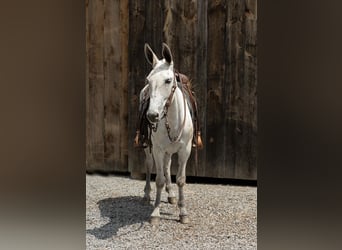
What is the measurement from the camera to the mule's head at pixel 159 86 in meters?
1.88

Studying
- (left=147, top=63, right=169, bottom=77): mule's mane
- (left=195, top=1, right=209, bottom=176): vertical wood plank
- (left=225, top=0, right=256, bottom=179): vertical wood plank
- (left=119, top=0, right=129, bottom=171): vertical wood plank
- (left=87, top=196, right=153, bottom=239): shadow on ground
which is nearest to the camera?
(left=147, top=63, right=169, bottom=77): mule's mane

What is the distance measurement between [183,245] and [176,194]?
0.56 m

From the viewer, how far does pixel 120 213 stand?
8.53 ft

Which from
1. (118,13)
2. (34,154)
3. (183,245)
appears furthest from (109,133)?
(34,154)

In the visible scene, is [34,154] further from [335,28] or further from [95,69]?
[95,69]

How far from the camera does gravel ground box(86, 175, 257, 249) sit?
224 centimetres

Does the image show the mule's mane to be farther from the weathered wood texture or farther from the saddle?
the weathered wood texture

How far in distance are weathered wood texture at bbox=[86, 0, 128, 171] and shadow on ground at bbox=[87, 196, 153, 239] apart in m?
0.25

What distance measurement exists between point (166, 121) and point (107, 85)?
808 millimetres

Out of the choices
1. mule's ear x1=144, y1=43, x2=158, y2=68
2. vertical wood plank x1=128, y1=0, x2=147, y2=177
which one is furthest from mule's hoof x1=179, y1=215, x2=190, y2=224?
mule's ear x1=144, y1=43, x2=158, y2=68

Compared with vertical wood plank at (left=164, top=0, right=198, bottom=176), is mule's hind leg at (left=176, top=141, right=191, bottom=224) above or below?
below

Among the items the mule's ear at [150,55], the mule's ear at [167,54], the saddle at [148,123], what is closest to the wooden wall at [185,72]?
the saddle at [148,123]

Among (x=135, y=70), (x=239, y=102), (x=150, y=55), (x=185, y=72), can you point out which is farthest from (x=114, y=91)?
(x=239, y=102)

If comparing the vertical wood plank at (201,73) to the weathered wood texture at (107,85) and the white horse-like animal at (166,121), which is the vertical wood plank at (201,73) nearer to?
the white horse-like animal at (166,121)
